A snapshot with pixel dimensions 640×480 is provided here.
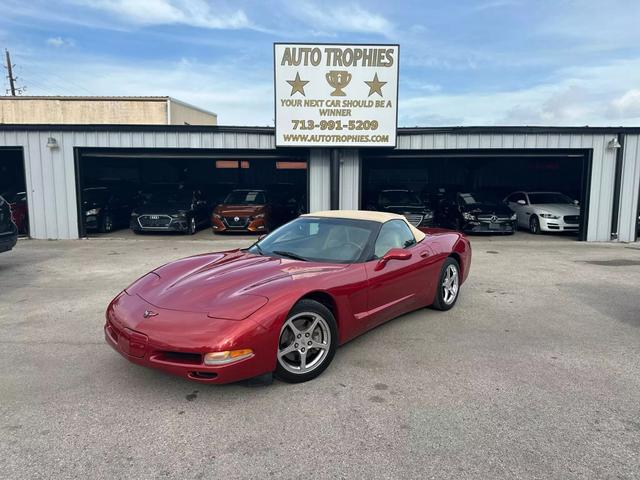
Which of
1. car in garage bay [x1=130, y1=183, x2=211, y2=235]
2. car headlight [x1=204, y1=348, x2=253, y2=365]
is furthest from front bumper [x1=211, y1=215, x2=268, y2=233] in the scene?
car headlight [x1=204, y1=348, x2=253, y2=365]

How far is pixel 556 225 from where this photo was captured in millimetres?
14672

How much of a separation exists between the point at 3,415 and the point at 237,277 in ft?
5.98

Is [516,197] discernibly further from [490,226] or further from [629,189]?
[629,189]

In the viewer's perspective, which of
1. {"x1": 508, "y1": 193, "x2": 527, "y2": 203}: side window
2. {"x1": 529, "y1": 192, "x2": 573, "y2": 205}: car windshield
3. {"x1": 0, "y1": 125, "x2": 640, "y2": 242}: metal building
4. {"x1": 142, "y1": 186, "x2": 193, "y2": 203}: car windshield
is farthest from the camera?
{"x1": 508, "y1": 193, "x2": 527, "y2": 203}: side window

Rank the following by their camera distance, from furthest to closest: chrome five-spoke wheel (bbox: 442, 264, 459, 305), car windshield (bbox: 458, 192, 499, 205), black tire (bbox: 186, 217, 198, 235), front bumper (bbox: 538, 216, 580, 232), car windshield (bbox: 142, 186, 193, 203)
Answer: car windshield (bbox: 142, 186, 193, 203) → car windshield (bbox: 458, 192, 499, 205) → black tire (bbox: 186, 217, 198, 235) → front bumper (bbox: 538, 216, 580, 232) → chrome five-spoke wheel (bbox: 442, 264, 459, 305)

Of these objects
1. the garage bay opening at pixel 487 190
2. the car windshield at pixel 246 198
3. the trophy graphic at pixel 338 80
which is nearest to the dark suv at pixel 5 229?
the car windshield at pixel 246 198

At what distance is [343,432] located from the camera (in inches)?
118

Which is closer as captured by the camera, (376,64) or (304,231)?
(304,231)

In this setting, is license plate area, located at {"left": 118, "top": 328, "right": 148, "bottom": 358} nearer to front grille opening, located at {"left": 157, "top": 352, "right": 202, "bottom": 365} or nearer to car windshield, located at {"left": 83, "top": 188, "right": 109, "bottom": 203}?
front grille opening, located at {"left": 157, "top": 352, "right": 202, "bottom": 365}

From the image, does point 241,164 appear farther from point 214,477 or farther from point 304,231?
point 214,477

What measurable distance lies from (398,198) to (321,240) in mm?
11227

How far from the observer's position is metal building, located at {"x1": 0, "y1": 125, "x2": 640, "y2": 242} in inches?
513

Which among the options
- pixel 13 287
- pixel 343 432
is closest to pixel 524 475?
pixel 343 432

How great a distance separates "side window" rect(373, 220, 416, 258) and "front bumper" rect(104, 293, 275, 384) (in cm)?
173
